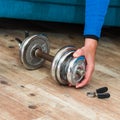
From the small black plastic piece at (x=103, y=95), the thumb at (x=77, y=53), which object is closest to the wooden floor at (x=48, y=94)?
the small black plastic piece at (x=103, y=95)

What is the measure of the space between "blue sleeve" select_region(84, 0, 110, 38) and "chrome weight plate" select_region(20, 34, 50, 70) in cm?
20

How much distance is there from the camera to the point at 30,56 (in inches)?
49.0

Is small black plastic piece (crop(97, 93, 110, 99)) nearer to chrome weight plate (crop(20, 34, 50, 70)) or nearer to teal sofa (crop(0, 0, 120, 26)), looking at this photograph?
chrome weight plate (crop(20, 34, 50, 70))

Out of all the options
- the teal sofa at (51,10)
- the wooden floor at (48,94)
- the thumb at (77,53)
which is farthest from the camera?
the teal sofa at (51,10)

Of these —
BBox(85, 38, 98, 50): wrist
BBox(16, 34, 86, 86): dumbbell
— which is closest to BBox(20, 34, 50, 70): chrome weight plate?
BBox(16, 34, 86, 86): dumbbell

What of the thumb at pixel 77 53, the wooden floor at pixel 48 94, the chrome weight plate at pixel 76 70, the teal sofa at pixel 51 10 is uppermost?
the teal sofa at pixel 51 10

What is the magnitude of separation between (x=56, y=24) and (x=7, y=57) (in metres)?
0.60

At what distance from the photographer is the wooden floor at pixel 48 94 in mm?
1000

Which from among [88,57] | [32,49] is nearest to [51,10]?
[32,49]

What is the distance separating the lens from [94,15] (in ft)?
3.78

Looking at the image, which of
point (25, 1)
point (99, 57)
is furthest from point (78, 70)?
point (25, 1)

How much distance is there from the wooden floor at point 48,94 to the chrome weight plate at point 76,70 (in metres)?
Answer: 0.05

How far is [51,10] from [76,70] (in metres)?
0.57

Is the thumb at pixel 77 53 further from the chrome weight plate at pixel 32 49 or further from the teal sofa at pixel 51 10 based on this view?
the teal sofa at pixel 51 10
